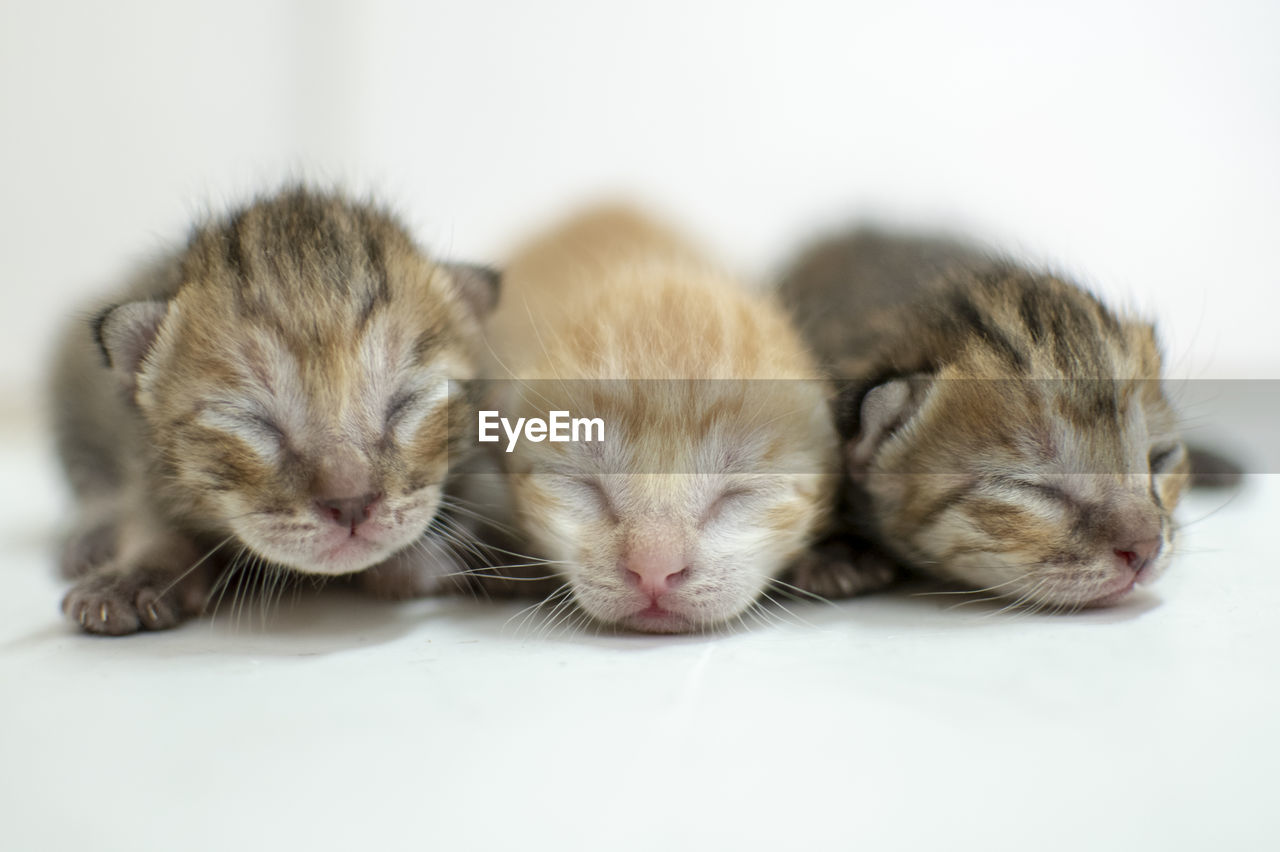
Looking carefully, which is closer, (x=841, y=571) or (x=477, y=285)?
(x=841, y=571)

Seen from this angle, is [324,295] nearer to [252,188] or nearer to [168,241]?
[252,188]

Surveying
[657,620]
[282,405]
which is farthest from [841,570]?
[282,405]

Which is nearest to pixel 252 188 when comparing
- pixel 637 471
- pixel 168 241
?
pixel 168 241

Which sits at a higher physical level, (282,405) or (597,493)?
(282,405)

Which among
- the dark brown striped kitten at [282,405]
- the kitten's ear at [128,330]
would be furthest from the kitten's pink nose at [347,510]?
the kitten's ear at [128,330]

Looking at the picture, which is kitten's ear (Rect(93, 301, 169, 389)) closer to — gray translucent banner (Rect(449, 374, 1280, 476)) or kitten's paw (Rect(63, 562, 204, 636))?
kitten's paw (Rect(63, 562, 204, 636))

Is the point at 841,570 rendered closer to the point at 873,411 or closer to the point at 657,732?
the point at 873,411

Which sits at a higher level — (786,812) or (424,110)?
(424,110)

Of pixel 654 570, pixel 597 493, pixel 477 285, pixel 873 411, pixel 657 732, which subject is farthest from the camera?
pixel 477 285
